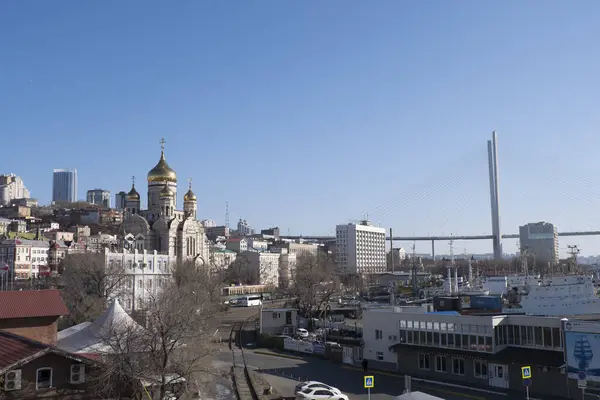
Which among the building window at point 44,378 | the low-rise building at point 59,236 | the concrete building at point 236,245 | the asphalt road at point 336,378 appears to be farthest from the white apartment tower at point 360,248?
the building window at point 44,378

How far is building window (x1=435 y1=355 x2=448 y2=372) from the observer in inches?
1109

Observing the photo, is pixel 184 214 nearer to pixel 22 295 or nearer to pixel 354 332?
pixel 354 332

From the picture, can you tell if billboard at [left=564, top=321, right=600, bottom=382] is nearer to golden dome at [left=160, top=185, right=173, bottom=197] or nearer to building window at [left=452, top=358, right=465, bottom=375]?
building window at [left=452, top=358, right=465, bottom=375]

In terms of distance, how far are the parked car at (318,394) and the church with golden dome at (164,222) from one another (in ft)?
165

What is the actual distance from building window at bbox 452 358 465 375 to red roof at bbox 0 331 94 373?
663 inches

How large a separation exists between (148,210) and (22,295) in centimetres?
5734

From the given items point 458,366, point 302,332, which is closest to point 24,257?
point 302,332

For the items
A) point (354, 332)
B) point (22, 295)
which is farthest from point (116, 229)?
point (22, 295)

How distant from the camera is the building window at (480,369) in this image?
2656 cm

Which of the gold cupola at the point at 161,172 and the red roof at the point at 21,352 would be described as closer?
the red roof at the point at 21,352

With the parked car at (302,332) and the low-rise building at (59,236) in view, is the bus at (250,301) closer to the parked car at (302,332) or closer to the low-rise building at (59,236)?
the parked car at (302,332)

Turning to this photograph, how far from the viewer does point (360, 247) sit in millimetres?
161125

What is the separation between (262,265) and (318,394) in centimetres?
9224

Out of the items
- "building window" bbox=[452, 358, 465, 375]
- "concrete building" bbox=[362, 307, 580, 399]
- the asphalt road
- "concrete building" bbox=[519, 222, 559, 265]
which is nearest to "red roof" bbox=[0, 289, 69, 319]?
the asphalt road
